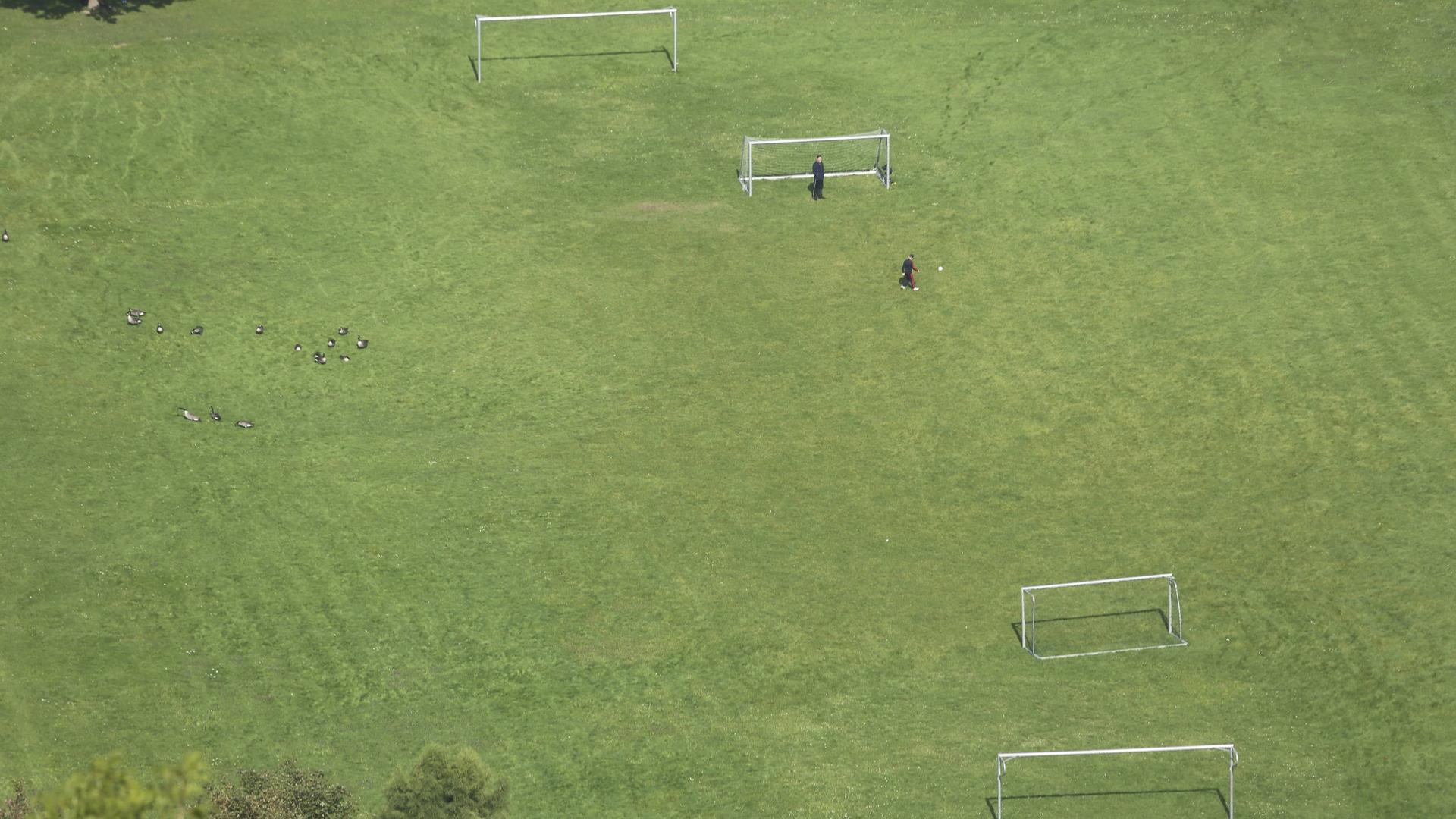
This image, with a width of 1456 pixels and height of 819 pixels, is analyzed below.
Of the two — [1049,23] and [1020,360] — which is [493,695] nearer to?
[1020,360]

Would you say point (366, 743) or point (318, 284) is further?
point (318, 284)

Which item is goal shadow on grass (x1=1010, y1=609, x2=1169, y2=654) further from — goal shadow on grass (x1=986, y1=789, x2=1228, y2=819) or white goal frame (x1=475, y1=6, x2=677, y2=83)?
white goal frame (x1=475, y1=6, x2=677, y2=83)

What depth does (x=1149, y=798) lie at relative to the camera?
140ft

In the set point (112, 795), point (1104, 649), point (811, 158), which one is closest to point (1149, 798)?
point (1104, 649)

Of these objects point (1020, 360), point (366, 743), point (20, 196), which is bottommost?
point (366, 743)

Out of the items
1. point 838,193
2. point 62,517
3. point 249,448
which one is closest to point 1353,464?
point 838,193

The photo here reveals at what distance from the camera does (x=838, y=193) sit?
204ft

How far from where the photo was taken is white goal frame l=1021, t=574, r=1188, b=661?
4634cm

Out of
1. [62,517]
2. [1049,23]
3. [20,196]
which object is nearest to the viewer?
[62,517]

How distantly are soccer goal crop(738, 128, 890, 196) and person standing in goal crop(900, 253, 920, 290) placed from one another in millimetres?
4669

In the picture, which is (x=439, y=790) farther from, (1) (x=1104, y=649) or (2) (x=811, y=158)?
(2) (x=811, y=158)

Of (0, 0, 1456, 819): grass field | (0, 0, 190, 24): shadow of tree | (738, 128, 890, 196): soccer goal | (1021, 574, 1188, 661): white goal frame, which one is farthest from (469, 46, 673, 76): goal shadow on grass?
(1021, 574, 1188, 661): white goal frame

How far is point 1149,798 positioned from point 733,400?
1738cm

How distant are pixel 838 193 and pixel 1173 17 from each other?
1600cm
